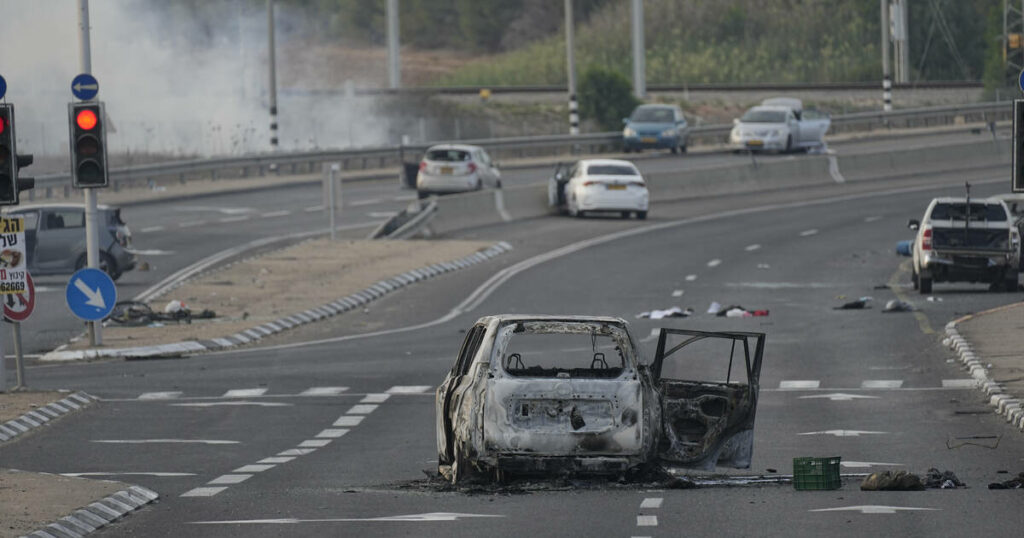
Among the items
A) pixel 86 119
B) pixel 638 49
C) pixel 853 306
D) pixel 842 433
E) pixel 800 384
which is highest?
pixel 638 49

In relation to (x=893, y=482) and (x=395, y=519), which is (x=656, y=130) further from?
(x=395, y=519)

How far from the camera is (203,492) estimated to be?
15695 millimetres

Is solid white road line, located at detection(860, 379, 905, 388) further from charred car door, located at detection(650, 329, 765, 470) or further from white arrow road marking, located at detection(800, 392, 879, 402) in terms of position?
charred car door, located at detection(650, 329, 765, 470)

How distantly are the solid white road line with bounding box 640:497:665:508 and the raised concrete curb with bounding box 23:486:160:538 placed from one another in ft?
12.8

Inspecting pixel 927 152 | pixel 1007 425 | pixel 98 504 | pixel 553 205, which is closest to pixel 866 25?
pixel 927 152

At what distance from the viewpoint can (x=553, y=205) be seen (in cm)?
5428

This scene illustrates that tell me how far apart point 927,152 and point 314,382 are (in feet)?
133

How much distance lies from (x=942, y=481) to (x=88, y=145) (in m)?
15.0

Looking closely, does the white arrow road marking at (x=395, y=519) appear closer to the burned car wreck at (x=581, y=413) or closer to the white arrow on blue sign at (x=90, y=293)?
the burned car wreck at (x=581, y=413)

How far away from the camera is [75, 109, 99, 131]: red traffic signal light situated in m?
26.2

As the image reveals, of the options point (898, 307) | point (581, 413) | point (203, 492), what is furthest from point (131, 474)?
point (898, 307)

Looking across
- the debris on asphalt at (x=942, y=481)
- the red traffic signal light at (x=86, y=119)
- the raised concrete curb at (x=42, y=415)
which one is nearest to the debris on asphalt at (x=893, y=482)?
the debris on asphalt at (x=942, y=481)

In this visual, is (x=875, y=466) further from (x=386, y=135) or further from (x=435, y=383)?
(x=386, y=135)

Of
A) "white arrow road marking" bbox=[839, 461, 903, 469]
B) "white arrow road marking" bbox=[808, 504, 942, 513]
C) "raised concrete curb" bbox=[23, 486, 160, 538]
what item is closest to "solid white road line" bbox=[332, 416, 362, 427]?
"raised concrete curb" bbox=[23, 486, 160, 538]
